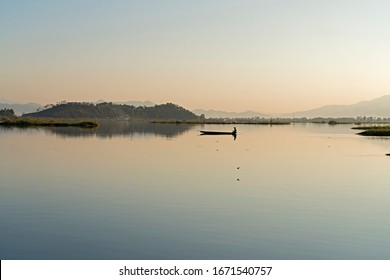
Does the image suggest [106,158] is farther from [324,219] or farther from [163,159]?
[324,219]

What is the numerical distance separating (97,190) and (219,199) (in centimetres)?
821

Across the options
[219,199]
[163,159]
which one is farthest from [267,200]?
[163,159]

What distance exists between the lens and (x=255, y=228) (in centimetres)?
2120

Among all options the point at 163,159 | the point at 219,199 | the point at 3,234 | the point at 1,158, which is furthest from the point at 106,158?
the point at 3,234

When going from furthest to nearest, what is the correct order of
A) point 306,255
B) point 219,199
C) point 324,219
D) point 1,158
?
point 1,158 < point 219,199 < point 324,219 < point 306,255

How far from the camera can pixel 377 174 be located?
136 ft

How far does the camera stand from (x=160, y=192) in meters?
30.5

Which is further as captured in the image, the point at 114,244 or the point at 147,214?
the point at 147,214

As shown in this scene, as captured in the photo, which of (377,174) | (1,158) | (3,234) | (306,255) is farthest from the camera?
(1,158)
